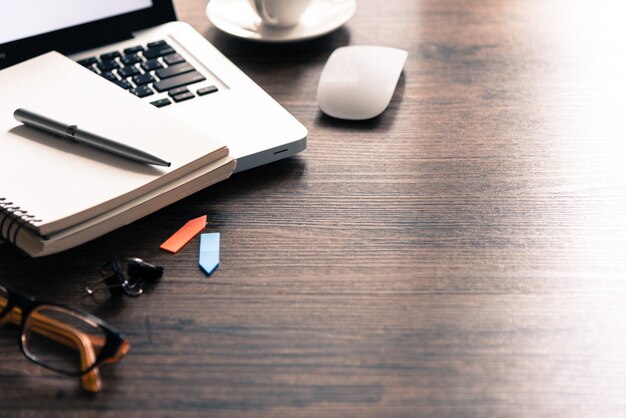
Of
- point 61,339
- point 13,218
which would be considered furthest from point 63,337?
point 13,218

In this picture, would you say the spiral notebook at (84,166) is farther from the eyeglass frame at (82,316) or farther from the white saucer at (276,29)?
the white saucer at (276,29)

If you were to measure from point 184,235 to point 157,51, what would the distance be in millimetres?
319

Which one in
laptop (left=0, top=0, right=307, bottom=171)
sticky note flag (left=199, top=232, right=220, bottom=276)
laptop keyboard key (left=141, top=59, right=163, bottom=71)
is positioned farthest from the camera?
laptop keyboard key (left=141, top=59, right=163, bottom=71)

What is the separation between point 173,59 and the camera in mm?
854

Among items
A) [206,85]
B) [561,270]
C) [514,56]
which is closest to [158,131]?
[206,85]

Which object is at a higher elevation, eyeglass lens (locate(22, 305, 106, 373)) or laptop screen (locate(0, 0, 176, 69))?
laptop screen (locate(0, 0, 176, 69))

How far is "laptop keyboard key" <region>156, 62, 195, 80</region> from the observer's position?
2.70ft

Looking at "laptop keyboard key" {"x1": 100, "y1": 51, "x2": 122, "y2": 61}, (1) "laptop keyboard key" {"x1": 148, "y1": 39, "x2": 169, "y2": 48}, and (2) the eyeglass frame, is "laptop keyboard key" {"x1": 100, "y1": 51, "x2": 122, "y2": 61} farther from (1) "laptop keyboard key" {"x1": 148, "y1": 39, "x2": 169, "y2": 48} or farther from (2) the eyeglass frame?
(2) the eyeglass frame

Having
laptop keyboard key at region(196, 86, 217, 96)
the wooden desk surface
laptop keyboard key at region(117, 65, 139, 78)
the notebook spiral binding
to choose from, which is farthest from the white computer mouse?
the notebook spiral binding

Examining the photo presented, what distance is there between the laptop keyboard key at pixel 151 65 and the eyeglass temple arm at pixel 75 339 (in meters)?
0.38

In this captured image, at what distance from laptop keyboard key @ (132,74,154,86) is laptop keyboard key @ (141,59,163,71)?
0.7 inches

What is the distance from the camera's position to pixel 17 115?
0.68 m

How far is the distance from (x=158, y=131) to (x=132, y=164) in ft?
0.18

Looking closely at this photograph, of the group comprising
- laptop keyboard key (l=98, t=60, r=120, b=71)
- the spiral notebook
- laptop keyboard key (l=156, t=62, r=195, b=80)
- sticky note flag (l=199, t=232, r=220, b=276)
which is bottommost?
sticky note flag (l=199, t=232, r=220, b=276)
